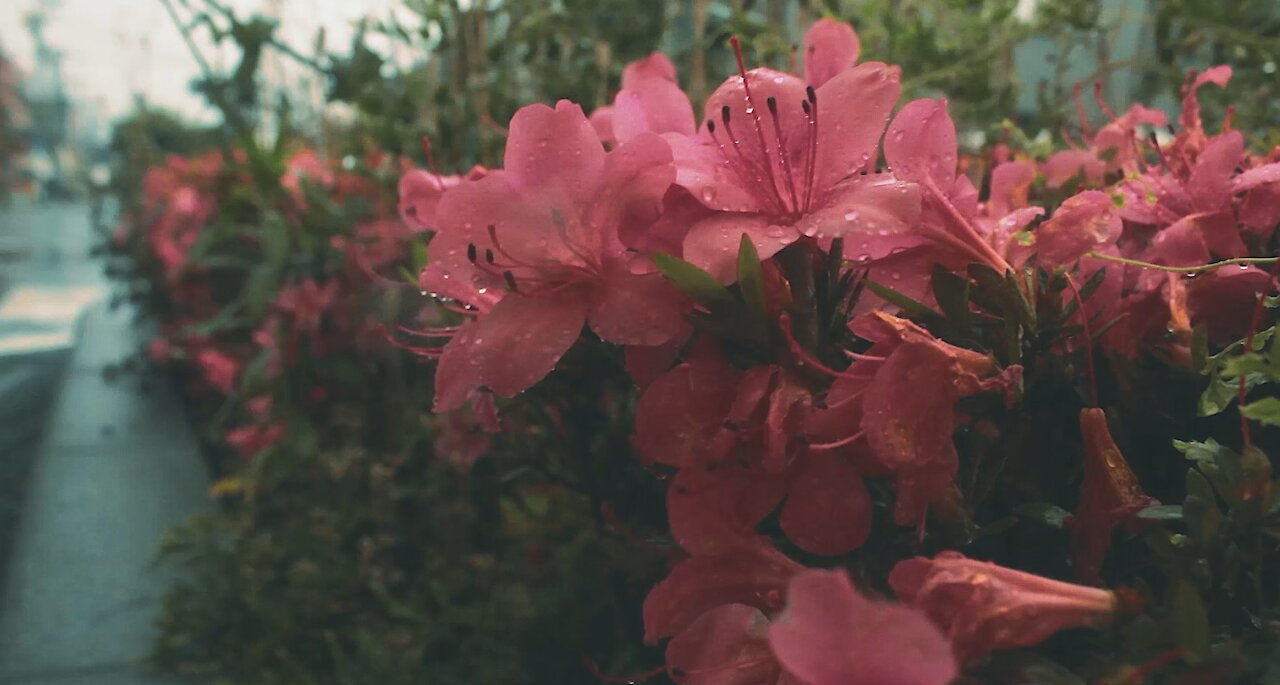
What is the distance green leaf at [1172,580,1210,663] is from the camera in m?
0.47

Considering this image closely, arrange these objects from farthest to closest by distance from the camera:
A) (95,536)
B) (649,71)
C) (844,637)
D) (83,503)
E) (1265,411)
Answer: (83,503), (95,536), (649,71), (1265,411), (844,637)

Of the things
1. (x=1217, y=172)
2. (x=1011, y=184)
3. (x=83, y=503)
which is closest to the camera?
(x=1217, y=172)

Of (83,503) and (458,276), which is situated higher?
(458,276)

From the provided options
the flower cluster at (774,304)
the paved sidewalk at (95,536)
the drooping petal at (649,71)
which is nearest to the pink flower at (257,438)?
the paved sidewalk at (95,536)

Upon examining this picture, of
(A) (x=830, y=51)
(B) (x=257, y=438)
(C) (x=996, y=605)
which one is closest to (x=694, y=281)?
(C) (x=996, y=605)

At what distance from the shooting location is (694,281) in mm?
620

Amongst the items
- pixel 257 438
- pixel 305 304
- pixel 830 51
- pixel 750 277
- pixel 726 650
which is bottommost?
pixel 257 438

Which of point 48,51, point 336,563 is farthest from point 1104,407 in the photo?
point 48,51

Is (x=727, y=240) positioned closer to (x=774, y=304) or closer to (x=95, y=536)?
(x=774, y=304)

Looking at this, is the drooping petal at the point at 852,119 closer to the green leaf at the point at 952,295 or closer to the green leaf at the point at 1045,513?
the green leaf at the point at 952,295

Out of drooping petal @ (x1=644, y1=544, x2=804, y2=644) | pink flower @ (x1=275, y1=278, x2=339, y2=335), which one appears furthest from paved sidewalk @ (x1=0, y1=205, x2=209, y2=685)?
drooping petal @ (x1=644, y1=544, x2=804, y2=644)

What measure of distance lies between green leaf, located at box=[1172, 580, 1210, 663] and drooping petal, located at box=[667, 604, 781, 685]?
0.21 m

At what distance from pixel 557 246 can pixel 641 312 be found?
0.07m

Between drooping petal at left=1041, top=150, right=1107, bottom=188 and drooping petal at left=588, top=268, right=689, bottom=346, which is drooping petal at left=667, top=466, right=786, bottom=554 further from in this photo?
drooping petal at left=1041, top=150, right=1107, bottom=188
